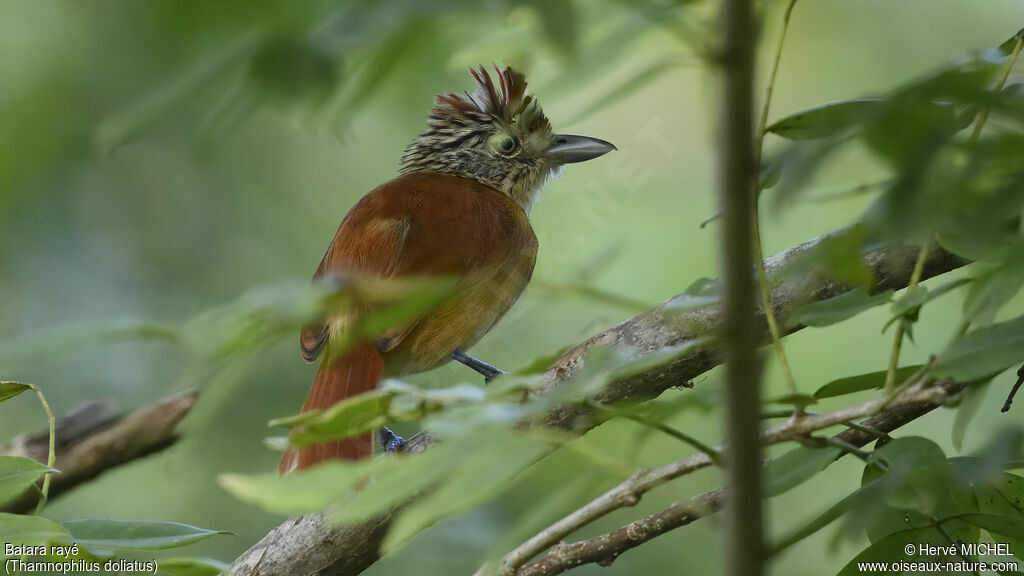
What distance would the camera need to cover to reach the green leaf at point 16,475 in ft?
3.98

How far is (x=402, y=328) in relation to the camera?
→ 239 cm

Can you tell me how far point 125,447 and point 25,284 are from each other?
7.22 ft

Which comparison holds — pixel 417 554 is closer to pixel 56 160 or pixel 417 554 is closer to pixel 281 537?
pixel 281 537

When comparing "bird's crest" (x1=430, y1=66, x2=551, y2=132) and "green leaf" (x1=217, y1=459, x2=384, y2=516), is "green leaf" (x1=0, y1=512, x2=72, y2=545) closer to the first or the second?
"green leaf" (x1=217, y1=459, x2=384, y2=516)

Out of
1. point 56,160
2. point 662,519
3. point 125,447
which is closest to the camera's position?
point 662,519

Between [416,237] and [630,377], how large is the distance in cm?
107

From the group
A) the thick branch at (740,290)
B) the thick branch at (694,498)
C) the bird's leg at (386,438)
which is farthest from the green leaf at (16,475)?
the bird's leg at (386,438)

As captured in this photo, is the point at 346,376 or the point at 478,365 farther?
the point at 478,365

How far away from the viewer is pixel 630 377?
5.14 feet

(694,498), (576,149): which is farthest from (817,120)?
(576,149)

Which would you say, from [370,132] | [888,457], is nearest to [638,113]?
[370,132]

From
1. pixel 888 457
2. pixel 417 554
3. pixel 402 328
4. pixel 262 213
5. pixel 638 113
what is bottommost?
pixel 888 457

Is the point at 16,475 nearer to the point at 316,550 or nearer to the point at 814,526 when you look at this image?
the point at 316,550

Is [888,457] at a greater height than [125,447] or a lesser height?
lesser
